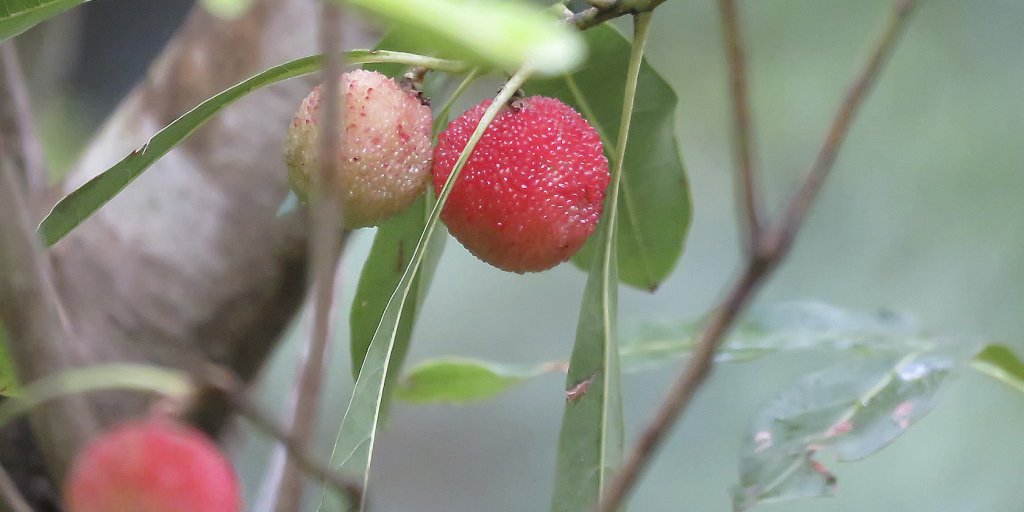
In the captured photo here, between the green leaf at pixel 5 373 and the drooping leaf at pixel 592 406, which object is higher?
the green leaf at pixel 5 373

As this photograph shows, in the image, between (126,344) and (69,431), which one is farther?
(126,344)

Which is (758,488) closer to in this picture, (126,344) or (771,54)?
(126,344)

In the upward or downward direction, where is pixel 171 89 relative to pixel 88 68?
upward

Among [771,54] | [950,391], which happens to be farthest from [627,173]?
[771,54]

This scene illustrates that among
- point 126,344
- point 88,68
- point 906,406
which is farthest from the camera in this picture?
point 88,68

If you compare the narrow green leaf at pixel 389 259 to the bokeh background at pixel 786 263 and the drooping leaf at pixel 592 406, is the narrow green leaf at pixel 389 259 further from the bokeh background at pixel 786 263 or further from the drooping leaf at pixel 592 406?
the bokeh background at pixel 786 263

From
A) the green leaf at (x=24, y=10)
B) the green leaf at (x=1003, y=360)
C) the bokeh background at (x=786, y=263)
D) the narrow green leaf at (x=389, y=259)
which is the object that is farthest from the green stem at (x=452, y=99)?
the bokeh background at (x=786, y=263)
